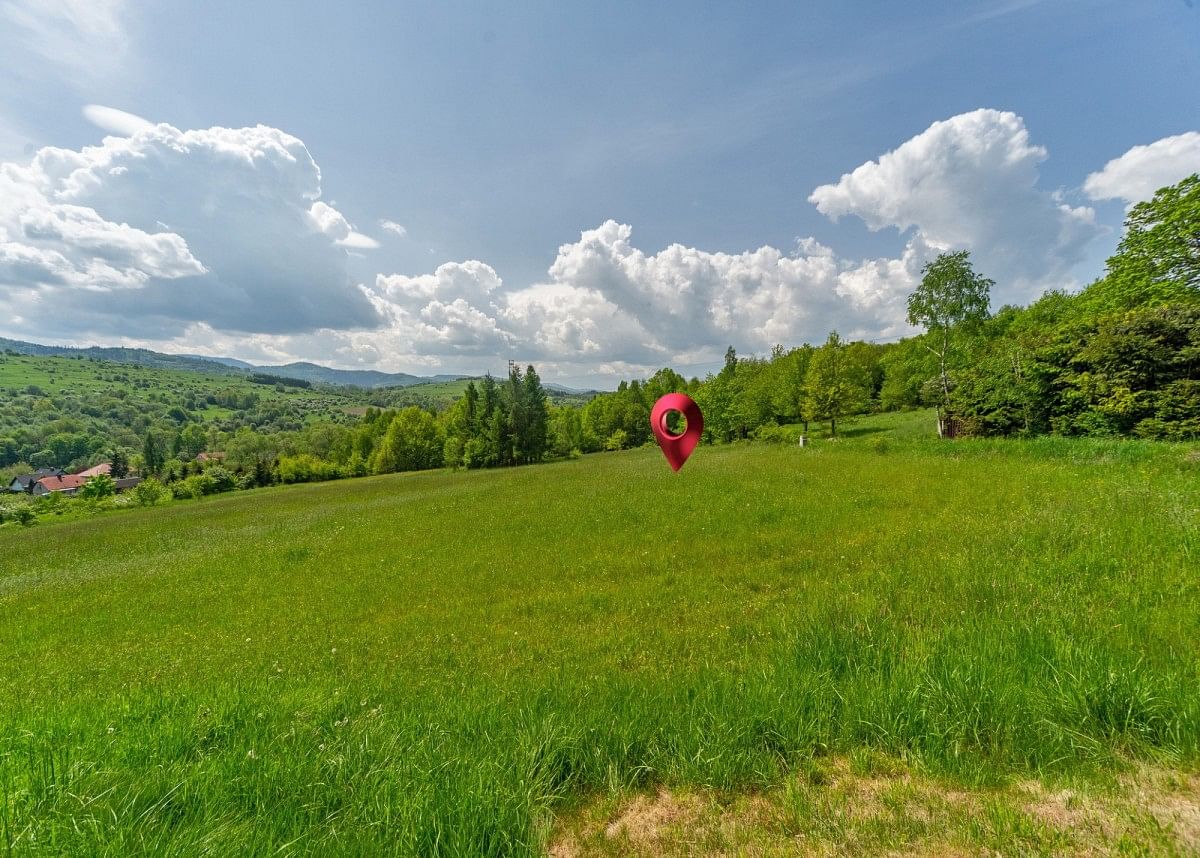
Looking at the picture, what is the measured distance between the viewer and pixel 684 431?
19.4 feet

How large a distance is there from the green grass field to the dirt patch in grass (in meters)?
0.02

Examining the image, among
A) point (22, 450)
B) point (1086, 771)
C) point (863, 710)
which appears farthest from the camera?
point (22, 450)

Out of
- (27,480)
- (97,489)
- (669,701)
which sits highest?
(669,701)

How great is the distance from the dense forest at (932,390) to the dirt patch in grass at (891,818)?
85.8 ft

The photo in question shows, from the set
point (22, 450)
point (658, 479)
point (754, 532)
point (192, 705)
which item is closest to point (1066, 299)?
point (658, 479)

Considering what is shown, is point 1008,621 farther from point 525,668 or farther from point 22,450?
point 22,450

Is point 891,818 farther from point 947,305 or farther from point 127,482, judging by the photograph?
point 127,482

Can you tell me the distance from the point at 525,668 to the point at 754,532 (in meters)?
8.08

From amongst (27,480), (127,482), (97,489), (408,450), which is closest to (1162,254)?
(408,450)

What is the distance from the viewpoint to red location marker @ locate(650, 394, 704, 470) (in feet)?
18.4

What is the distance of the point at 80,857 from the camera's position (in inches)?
94.6

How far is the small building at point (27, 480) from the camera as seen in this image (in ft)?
365

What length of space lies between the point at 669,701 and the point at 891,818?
189 cm

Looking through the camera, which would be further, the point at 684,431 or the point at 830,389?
the point at 830,389
